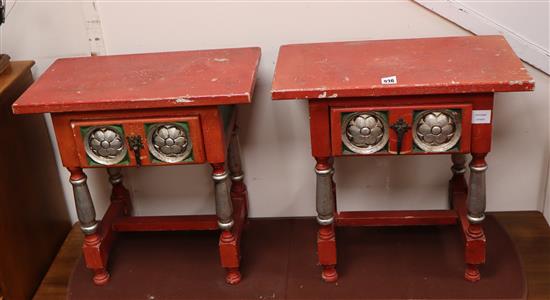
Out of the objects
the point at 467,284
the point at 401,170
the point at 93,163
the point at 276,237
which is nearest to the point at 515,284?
the point at 467,284

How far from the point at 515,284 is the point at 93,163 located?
1583 mm

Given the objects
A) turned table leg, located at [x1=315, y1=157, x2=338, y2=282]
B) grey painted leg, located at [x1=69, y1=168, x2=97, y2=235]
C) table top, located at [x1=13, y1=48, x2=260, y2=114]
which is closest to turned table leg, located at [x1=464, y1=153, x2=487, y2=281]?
turned table leg, located at [x1=315, y1=157, x2=338, y2=282]

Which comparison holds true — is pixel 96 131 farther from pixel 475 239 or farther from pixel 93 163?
pixel 475 239

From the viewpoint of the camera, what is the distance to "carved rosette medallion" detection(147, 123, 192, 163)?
244 centimetres

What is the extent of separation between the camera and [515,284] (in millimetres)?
2676

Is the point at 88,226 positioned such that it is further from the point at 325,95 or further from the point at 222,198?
the point at 325,95

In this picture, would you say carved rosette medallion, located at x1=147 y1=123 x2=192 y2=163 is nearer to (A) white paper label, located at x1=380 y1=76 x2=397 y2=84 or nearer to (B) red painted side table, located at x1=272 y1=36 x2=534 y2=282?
(B) red painted side table, located at x1=272 y1=36 x2=534 y2=282

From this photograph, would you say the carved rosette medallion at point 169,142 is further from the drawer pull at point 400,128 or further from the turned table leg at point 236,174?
the drawer pull at point 400,128

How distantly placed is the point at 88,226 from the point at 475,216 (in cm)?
140

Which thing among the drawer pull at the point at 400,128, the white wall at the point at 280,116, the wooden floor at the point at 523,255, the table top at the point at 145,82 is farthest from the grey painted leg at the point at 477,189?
the table top at the point at 145,82

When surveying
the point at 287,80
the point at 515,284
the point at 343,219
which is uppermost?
the point at 287,80

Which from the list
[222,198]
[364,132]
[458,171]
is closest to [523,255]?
[458,171]

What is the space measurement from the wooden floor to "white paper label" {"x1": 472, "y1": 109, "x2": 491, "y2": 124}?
0.74 m

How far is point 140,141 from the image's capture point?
2465 mm
